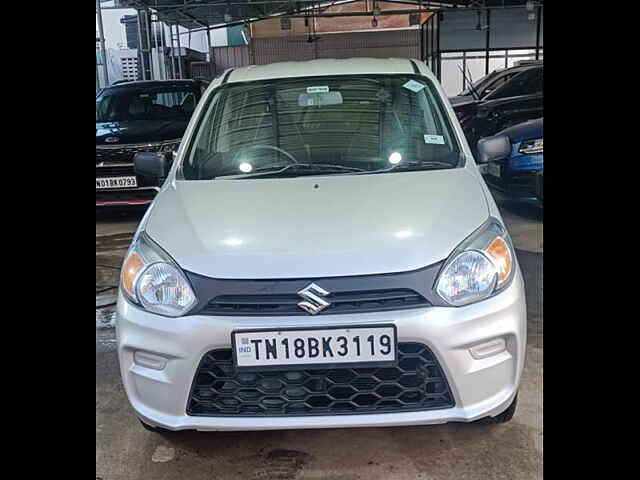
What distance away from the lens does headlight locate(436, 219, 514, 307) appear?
2059 mm

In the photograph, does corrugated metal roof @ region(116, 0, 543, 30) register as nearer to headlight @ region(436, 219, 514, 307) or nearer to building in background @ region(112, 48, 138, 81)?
building in background @ region(112, 48, 138, 81)

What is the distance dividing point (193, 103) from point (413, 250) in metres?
5.63

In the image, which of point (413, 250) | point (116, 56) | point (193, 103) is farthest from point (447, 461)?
point (116, 56)

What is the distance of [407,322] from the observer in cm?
199

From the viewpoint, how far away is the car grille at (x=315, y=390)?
2078 millimetres

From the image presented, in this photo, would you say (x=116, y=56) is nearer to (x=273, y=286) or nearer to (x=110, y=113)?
(x=110, y=113)

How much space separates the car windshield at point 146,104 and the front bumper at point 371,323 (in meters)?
5.24

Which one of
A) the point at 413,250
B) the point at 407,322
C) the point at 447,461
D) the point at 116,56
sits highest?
the point at 116,56

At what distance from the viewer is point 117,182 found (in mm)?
6258

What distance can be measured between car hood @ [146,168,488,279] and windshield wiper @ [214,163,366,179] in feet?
0.28

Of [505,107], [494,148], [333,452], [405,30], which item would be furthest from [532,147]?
[405,30]

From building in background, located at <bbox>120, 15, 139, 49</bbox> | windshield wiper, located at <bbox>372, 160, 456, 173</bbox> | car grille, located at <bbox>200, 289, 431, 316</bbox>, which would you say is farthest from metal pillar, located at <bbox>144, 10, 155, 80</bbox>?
car grille, located at <bbox>200, 289, 431, 316</bbox>
